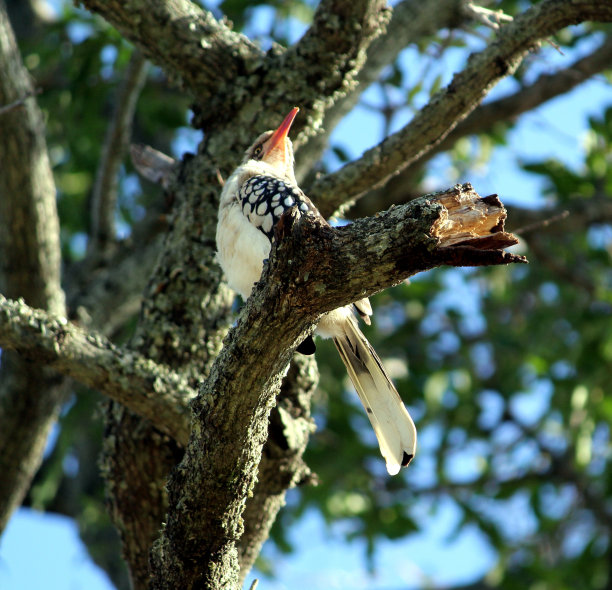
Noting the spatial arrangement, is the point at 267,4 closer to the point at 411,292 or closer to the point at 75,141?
the point at 75,141

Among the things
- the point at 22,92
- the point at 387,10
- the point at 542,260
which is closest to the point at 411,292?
the point at 542,260

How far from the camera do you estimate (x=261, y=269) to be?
10.5 feet

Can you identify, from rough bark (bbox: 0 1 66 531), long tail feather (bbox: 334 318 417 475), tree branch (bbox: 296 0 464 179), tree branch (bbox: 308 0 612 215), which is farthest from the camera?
tree branch (bbox: 296 0 464 179)

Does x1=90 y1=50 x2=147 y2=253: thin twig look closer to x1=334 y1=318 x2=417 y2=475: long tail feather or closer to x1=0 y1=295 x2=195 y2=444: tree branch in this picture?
x1=0 y1=295 x2=195 y2=444: tree branch

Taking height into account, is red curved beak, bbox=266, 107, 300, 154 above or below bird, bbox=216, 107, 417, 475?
above

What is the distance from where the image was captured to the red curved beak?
3549mm

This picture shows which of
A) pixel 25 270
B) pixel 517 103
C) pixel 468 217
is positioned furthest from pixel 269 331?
pixel 517 103

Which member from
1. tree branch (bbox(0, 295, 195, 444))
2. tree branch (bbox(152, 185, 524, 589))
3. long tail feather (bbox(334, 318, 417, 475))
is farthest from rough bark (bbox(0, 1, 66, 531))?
tree branch (bbox(152, 185, 524, 589))

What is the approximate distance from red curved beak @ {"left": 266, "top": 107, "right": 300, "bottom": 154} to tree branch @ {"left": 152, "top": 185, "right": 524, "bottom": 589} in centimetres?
158

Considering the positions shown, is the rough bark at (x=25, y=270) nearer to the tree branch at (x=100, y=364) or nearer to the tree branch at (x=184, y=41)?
the tree branch at (x=184, y=41)

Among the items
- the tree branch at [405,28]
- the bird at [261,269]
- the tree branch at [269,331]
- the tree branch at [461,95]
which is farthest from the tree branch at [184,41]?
the tree branch at [269,331]

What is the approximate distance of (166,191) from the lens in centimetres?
378

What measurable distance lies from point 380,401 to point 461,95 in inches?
51.4

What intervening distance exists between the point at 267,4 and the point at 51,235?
8.73 feet
